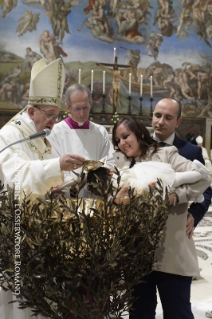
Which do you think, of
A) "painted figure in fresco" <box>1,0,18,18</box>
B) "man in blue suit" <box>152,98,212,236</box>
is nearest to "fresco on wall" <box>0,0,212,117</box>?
"painted figure in fresco" <box>1,0,18,18</box>

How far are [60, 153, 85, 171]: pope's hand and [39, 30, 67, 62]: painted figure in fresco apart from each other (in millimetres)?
10720

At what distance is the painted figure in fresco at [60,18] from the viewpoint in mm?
11938

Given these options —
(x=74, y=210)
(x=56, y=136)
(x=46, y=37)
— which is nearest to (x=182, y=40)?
(x=46, y=37)

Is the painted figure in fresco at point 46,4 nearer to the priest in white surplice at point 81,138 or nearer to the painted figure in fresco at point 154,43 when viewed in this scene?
the painted figure in fresco at point 154,43

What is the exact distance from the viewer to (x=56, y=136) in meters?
3.23

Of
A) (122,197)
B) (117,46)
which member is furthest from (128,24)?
(122,197)

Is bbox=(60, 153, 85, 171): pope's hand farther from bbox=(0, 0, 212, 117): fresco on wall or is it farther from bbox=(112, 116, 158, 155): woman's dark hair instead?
bbox=(0, 0, 212, 117): fresco on wall

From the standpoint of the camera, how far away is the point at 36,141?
2.24 metres

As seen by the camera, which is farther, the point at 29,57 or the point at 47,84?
the point at 29,57

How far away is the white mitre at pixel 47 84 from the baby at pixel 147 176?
69 centimetres

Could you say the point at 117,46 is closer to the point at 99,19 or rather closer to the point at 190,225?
the point at 99,19

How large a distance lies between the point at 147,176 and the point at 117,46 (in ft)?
38.8

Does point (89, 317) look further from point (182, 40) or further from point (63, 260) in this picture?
point (182, 40)

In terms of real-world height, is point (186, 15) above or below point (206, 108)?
above
